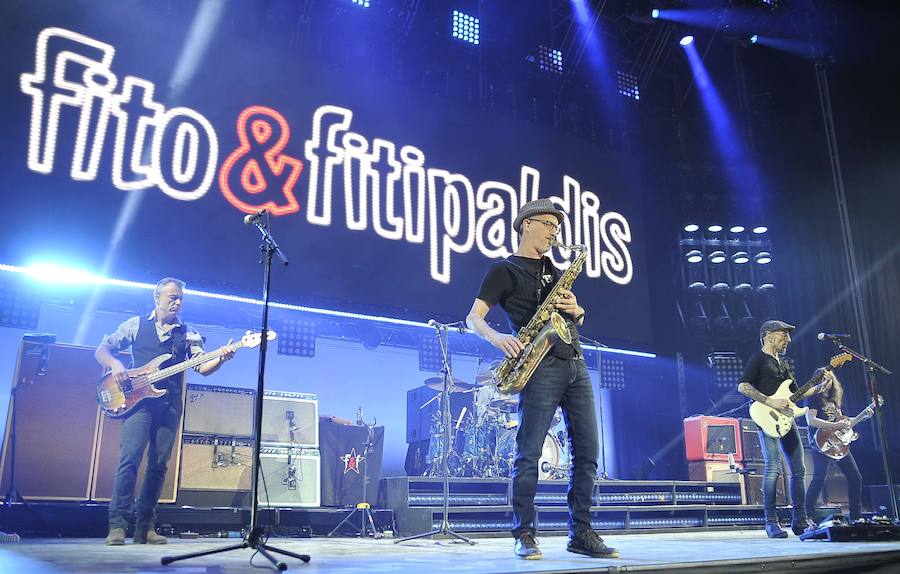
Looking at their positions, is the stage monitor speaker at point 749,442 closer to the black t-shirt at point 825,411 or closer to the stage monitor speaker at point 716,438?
the stage monitor speaker at point 716,438

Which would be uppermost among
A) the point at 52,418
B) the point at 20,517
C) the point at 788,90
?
the point at 788,90

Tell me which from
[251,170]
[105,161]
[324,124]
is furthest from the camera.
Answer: [324,124]

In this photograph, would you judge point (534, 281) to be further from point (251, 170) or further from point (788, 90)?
point (788, 90)

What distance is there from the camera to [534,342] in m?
3.83

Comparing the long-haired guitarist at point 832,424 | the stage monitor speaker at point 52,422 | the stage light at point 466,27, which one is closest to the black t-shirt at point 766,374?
the long-haired guitarist at point 832,424

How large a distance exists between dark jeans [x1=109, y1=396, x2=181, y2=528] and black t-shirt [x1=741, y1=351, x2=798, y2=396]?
15.2 ft

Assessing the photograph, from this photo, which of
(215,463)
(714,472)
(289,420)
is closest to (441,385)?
(289,420)

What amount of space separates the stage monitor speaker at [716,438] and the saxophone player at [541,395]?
246 inches

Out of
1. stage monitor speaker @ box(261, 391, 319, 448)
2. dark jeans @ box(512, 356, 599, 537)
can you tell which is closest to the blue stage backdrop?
stage monitor speaker @ box(261, 391, 319, 448)

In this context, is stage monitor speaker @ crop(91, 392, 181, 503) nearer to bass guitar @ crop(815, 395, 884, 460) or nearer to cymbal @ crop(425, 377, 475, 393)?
cymbal @ crop(425, 377, 475, 393)

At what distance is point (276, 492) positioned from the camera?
7.28 metres

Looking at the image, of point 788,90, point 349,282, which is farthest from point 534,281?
point 788,90

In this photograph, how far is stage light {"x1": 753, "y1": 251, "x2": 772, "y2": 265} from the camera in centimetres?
1109

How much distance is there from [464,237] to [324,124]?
6.76 ft
